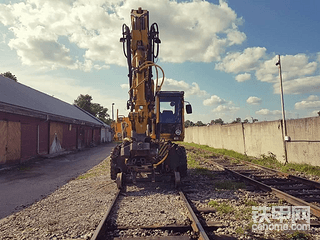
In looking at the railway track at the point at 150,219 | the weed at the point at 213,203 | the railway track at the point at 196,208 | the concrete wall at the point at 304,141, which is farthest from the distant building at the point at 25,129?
the concrete wall at the point at 304,141

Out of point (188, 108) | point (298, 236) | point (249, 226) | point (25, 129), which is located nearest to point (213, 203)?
point (249, 226)

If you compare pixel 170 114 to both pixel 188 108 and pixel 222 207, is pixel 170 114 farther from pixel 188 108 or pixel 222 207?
pixel 222 207

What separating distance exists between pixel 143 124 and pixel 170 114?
2311 millimetres

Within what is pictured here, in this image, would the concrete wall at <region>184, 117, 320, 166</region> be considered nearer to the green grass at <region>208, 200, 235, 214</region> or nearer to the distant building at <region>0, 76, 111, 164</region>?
the green grass at <region>208, 200, 235, 214</region>

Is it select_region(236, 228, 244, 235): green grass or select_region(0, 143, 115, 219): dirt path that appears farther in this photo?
select_region(0, 143, 115, 219): dirt path

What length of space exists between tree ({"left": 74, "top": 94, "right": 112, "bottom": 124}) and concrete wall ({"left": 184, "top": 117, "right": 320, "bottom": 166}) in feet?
160

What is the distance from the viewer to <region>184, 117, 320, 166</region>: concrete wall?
11156 millimetres

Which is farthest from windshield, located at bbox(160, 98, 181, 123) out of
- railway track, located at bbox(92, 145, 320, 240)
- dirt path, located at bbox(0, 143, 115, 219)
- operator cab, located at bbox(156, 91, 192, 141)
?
dirt path, located at bbox(0, 143, 115, 219)

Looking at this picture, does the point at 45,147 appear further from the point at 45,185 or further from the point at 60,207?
the point at 60,207

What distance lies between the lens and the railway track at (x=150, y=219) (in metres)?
4.35

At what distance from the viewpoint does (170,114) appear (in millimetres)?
9898

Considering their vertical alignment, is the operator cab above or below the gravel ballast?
above

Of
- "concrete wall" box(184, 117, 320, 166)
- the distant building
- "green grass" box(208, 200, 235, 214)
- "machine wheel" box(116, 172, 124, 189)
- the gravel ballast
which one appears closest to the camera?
the gravel ballast

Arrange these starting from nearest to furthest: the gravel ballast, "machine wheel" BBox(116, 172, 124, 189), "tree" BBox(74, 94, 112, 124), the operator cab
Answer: the gravel ballast → "machine wheel" BBox(116, 172, 124, 189) → the operator cab → "tree" BBox(74, 94, 112, 124)
